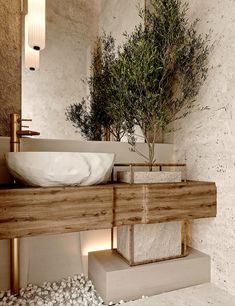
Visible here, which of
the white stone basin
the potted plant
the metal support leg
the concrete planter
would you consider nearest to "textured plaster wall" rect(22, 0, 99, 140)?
the potted plant

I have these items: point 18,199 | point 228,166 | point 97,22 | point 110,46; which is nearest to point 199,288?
point 228,166

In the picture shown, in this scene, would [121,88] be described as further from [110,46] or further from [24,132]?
[24,132]

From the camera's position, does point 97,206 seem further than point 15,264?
No

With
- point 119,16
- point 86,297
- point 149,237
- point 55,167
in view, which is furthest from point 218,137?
point 86,297

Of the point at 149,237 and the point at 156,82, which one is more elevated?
the point at 156,82

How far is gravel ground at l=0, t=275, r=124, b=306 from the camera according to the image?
156 centimetres

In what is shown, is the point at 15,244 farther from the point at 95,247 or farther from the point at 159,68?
the point at 159,68

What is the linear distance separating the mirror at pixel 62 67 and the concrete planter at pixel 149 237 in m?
0.58

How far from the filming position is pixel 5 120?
1.67 metres

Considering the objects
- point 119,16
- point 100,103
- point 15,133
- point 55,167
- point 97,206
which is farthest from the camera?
point 119,16

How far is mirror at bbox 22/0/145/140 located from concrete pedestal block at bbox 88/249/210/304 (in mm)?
900

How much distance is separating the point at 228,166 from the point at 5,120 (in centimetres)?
148

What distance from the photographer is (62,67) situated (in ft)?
5.93

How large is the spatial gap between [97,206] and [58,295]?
0.70 m
